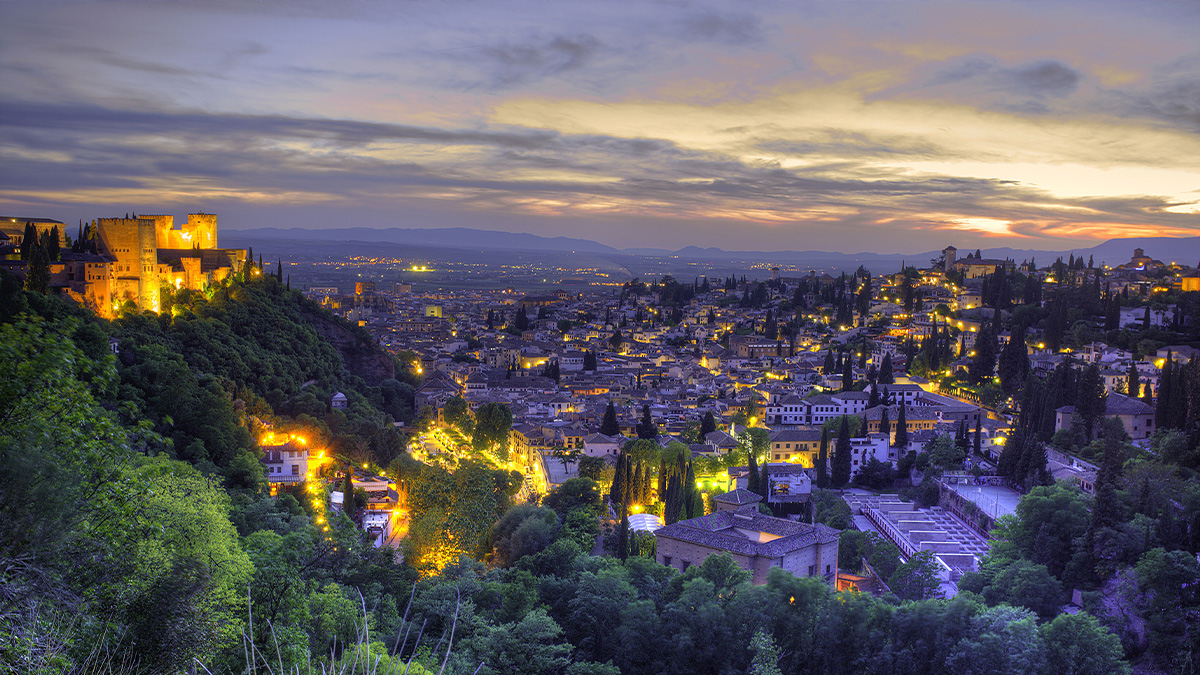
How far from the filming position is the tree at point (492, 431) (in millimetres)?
28391

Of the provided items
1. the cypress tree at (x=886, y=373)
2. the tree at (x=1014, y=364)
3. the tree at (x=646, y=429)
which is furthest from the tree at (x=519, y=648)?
the tree at (x=1014, y=364)

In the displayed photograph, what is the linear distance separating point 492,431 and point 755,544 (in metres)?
14.3

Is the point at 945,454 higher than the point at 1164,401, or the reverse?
the point at 1164,401

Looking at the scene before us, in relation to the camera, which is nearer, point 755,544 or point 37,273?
point 755,544

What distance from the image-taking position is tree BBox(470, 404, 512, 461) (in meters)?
28.4

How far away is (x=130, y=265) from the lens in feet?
84.8

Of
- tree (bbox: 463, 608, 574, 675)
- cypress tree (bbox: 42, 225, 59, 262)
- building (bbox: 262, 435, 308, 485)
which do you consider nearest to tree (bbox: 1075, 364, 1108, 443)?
tree (bbox: 463, 608, 574, 675)

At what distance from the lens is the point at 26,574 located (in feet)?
14.9

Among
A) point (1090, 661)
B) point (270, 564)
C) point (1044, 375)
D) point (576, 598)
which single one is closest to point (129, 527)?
point (270, 564)

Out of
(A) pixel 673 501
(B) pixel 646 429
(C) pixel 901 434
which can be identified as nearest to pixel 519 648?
(A) pixel 673 501

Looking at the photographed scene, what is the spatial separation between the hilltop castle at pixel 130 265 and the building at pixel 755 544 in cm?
1886

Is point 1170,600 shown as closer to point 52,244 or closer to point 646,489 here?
point 646,489

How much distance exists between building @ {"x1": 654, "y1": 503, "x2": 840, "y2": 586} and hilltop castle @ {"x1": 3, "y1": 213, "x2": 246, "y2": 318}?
61.9 feet

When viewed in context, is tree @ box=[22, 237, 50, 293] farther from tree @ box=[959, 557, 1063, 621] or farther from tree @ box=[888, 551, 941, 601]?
tree @ box=[959, 557, 1063, 621]
